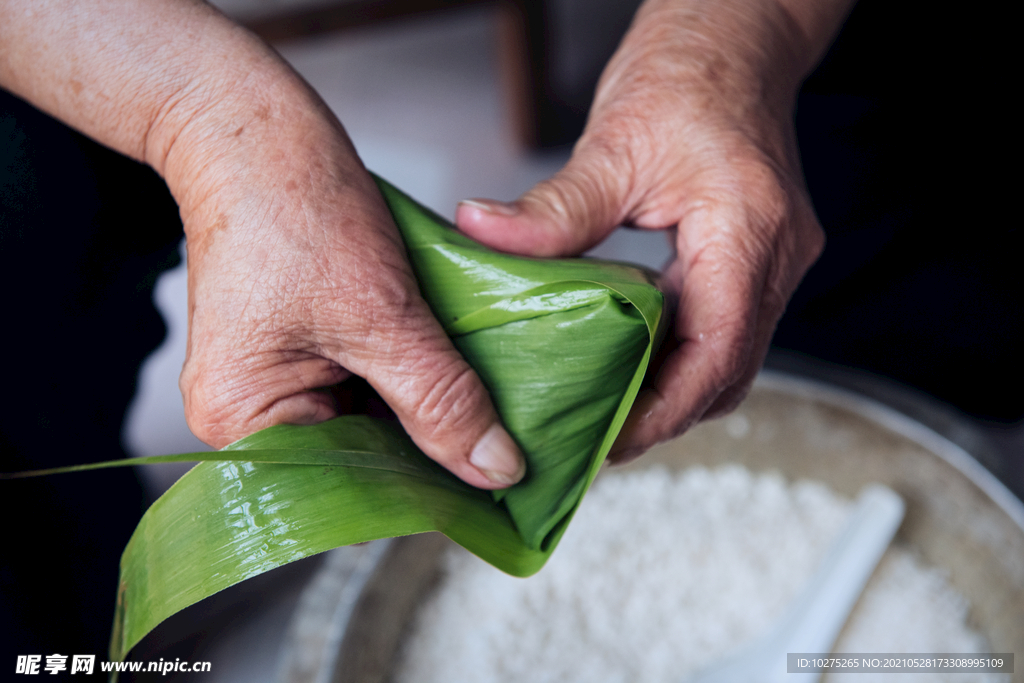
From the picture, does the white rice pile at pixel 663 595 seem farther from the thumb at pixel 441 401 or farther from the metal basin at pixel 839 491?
the thumb at pixel 441 401

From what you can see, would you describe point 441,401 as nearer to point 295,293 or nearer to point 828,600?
point 295,293

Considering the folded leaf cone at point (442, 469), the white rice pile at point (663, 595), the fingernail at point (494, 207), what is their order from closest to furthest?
1. the folded leaf cone at point (442, 469)
2. the fingernail at point (494, 207)
3. the white rice pile at point (663, 595)

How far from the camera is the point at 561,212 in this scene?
579mm

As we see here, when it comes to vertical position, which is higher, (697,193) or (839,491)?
(697,193)

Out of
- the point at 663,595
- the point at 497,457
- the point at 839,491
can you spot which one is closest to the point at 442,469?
the point at 497,457

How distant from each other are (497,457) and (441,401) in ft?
0.20

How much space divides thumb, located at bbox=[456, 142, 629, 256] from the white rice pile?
513 millimetres

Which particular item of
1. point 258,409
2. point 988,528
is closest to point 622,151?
point 258,409

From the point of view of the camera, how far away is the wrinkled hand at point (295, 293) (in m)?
0.44

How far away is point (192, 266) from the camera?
1.52ft

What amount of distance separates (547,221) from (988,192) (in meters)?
0.63

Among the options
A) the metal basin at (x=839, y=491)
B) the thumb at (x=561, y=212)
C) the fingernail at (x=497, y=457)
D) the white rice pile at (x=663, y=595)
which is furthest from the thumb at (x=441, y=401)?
the white rice pile at (x=663, y=595)

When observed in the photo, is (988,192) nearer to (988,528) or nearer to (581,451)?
(988,528)

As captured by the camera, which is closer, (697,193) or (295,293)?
(295,293)
